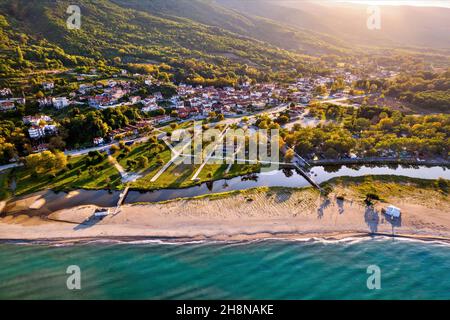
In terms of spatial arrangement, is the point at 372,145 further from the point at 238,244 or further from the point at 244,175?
the point at 238,244

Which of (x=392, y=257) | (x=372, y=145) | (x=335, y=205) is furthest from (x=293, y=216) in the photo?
(x=372, y=145)

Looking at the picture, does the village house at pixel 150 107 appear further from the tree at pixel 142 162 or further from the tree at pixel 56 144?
the tree at pixel 142 162

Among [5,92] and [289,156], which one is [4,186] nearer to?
[5,92]

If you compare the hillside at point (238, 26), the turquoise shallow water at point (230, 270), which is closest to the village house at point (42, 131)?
the turquoise shallow water at point (230, 270)

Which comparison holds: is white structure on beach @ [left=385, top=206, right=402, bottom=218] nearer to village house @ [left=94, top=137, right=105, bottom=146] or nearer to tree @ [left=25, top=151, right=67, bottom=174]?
tree @ [left=25, top=151, right=67, bottom=174]

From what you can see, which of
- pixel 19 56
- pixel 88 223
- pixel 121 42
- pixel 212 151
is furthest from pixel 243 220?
pixel 121 42

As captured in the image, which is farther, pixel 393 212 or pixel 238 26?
pixel 238 26

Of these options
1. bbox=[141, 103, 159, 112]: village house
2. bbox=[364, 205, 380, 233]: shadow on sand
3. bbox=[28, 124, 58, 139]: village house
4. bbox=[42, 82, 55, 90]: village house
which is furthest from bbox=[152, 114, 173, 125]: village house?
bbox=[364, 205, 380, 233]: shadow on sand
